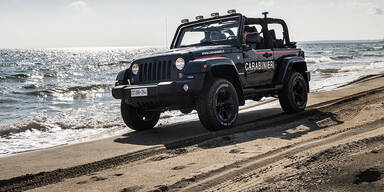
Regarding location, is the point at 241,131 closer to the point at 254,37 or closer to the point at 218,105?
the point at 218,105

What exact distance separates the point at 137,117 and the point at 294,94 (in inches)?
120

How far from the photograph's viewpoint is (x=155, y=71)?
20.1ft

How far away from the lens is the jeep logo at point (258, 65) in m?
6.91

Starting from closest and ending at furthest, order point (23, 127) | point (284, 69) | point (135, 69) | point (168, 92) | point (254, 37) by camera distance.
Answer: point (168, 92), point (135, 69), point (254, 37), point (284, 69), point (23, 127)

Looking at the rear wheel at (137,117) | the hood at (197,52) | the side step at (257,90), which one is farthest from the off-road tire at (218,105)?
the rear wheel at (137,117)

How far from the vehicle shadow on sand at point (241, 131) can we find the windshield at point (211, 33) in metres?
1.41

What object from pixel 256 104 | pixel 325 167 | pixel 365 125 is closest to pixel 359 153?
pixel 325 167

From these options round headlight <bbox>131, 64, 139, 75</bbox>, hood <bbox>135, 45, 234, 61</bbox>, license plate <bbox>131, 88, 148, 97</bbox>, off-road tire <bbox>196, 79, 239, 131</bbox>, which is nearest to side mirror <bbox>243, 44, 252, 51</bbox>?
hood <bbox>135, 45, 234, 61</bbox>

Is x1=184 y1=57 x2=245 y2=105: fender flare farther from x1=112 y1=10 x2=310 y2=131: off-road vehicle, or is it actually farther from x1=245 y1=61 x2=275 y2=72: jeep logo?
x1=245 y1=61 x2=275 y2=72: jeep logo

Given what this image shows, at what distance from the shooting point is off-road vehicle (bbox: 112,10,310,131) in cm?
582

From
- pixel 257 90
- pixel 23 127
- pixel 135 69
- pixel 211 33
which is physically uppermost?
pixel 211 33

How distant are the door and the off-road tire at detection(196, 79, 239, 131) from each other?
80 centimetres

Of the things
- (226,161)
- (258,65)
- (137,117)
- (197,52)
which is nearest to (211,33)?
(258,65)

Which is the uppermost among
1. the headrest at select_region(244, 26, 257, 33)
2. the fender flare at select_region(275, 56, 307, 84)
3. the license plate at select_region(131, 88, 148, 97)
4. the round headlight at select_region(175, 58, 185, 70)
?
the headrest at select_region(244, 26, 257, 33)
